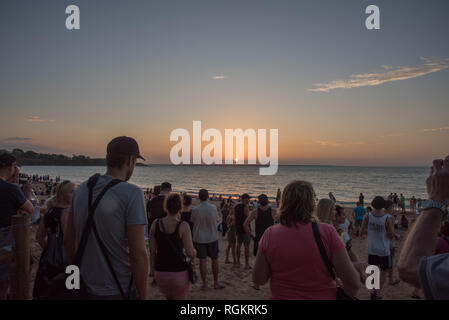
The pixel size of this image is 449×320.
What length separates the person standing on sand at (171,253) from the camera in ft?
12.4

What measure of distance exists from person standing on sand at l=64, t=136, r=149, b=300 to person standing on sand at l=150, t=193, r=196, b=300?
5.35 ft

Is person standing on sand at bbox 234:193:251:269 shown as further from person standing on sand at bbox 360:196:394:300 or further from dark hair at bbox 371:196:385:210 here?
dark hair at bbox 371:196:385:210

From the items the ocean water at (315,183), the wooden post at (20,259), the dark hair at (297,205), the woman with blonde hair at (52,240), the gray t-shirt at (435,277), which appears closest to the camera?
the gray t-shirt at (435,277)

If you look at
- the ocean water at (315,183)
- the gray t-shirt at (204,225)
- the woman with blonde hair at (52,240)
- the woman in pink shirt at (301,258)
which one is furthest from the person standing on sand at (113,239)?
the ocean water at (315,183)

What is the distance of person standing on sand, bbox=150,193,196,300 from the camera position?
12.4 feet

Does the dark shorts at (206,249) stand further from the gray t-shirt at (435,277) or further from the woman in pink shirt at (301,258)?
the gray t-shirt at (435,277)

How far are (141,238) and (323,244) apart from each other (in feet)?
4.54

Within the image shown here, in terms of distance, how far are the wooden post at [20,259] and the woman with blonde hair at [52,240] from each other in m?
0.19

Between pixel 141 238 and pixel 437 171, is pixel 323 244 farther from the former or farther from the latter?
pixel 141 238
